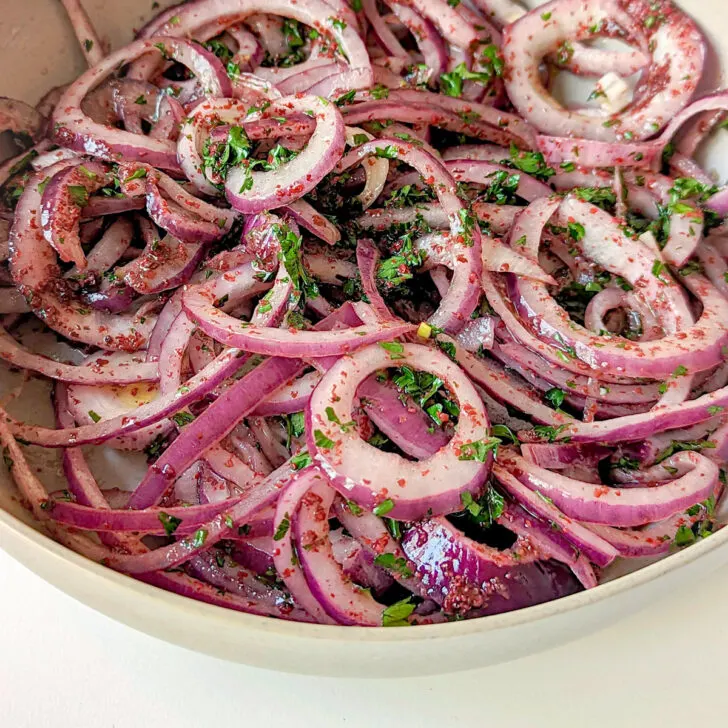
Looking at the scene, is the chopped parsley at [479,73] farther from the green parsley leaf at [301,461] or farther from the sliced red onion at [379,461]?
the green parsley leaf at [301,461]

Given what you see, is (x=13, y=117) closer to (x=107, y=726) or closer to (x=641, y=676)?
(x=107, y=726)

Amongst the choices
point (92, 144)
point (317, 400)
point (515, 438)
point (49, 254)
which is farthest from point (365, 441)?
point (92, 144)

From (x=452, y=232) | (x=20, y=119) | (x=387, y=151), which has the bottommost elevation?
(x=452, y=232)

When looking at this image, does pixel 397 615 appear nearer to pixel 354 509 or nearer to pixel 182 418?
pixel 354 509

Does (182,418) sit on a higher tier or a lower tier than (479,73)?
lower

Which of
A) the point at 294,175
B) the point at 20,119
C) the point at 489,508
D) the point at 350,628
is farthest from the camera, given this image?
the point at 20,119

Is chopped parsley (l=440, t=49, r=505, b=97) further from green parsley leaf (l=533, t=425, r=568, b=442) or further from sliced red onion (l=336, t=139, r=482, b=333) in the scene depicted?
green parsley leaf (l=533, t=425, r=568, b=442)

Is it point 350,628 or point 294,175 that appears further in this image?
point 294,175

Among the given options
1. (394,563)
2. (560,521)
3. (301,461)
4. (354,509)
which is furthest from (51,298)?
(560,521)

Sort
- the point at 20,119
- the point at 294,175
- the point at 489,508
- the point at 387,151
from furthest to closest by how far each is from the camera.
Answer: the point at 20,119 < the point at 387,151 < the point at 294,175 < the point at 489,508

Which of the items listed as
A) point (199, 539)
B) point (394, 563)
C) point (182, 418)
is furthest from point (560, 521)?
point (182, 418)
